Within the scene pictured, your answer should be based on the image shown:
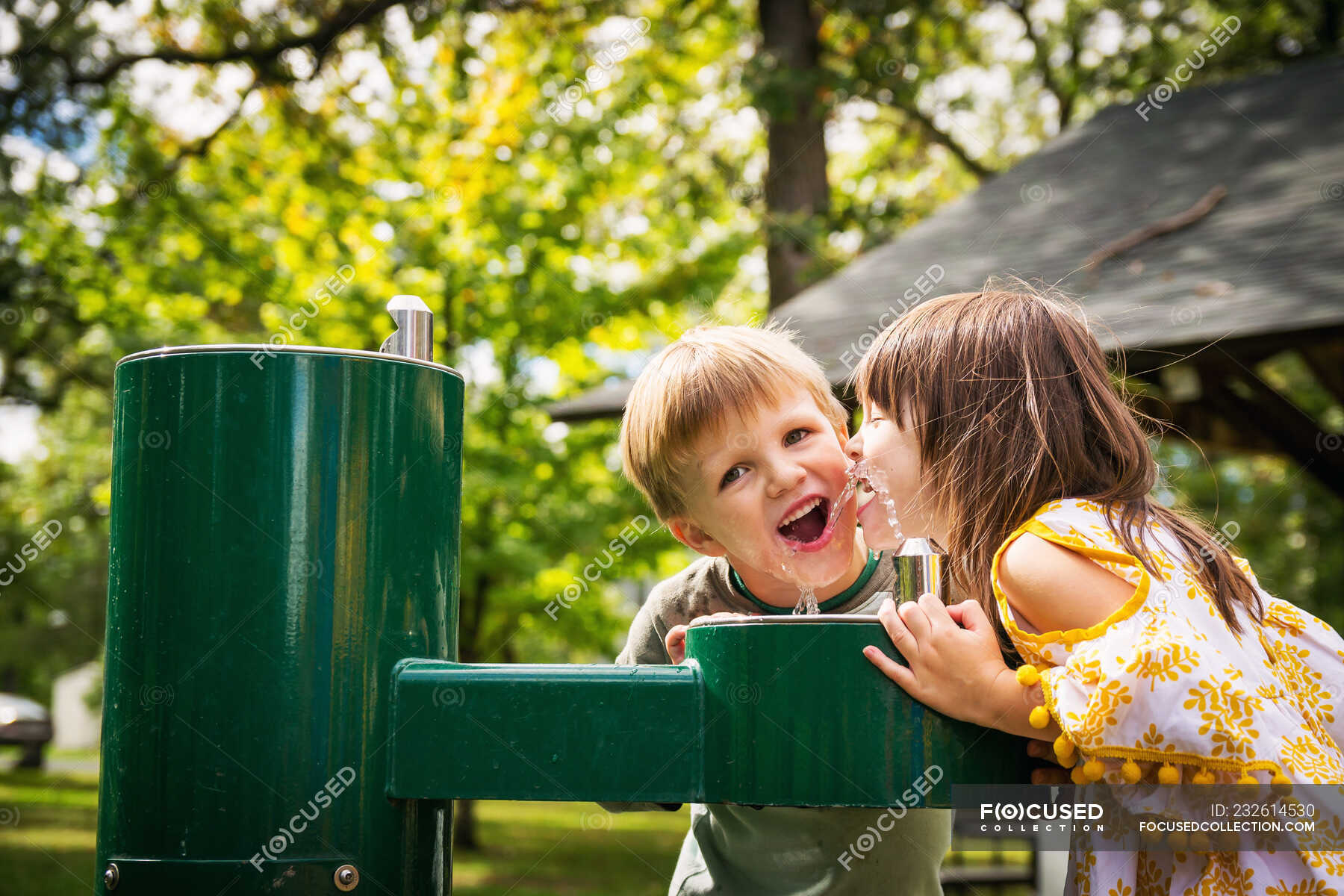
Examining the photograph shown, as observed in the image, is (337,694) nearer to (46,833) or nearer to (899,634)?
(899,634)

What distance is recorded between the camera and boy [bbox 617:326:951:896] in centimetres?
195

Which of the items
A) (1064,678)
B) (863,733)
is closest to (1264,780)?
(1064,678)

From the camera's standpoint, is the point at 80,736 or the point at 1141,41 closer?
the point at 1141,41

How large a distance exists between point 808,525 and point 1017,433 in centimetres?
59

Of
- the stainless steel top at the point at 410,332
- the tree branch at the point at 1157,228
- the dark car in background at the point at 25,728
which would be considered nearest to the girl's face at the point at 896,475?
the stainless steel top at the point at 410,332

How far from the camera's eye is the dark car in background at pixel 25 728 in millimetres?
19781

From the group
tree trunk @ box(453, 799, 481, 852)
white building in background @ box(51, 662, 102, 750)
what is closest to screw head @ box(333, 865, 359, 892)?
tree trunk @ box(453, 799, 481, 852)

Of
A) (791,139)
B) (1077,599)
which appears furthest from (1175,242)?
(1077,599)

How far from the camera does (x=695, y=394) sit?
201 cm

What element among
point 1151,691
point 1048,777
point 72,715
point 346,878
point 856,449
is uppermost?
point 856,449

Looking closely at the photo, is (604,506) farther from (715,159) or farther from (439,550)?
(439,550)

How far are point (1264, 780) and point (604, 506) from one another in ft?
31.4

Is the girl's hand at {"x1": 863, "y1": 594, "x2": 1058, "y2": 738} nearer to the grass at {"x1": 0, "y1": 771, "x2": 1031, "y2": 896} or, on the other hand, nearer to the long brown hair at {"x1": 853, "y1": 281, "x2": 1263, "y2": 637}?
the long brown hair at {"x1": 853, "y1": 281, "x2": 1263, "y2": 637}

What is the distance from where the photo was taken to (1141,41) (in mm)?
13195
